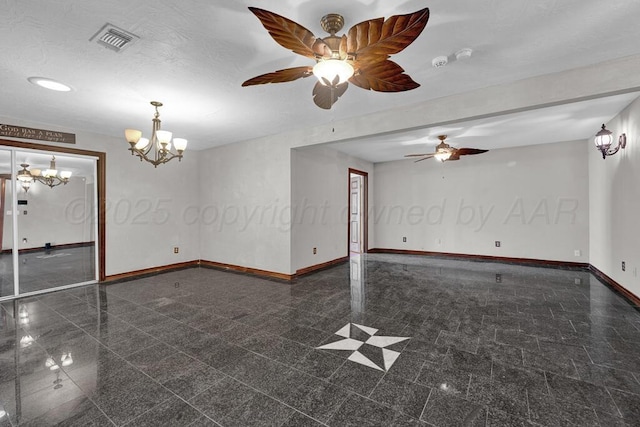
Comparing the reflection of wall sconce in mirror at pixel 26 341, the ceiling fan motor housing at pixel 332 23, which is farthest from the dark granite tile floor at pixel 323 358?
the ceiling fan motor housing at pixel 332 23

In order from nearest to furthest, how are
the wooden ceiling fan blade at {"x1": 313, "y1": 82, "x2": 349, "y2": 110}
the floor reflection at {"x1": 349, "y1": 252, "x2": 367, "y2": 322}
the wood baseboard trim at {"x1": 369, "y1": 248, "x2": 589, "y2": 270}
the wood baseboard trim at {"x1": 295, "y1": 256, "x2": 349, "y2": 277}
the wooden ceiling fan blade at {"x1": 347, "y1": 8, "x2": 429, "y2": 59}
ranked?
the wooden ceiling fan blade at {"x1": 347, "y1": 8, "x2": 429, "y2": 59}, the wooden ceiling fan blade at {"x1": 313, "y1": 82, "x2": 349, "y2": 110}, the floor reflection at {"x1": 349, "y1": 252, "x2": 367, "y2": 322}, the wood baseboard trim at {"x1": 295, "y1": 256, "x2": 349, "y2": 277}, the wood baseboard trim at {"x1": 369, "y1": 248, "x2": 589, "y2": 270}

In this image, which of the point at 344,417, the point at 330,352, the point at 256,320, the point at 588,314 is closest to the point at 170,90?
the point at 256,320

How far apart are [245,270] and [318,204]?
1.99m

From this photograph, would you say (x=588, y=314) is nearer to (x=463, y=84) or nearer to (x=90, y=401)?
(x=463, y=84)

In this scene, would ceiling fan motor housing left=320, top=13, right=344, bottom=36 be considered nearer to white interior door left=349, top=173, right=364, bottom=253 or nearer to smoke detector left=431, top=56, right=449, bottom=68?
smoke detector left=431, top=56, right=449, bottom=68

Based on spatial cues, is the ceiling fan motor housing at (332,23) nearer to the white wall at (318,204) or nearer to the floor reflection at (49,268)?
the white wall at (318,204)

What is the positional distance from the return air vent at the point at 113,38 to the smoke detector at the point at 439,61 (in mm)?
2549

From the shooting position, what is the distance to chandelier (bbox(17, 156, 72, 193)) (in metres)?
4.31

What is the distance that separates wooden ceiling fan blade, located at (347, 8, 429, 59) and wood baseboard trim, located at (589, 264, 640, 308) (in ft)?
14.4

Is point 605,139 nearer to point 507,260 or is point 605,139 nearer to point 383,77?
point 507,260

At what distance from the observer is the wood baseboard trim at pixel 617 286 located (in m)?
3.54

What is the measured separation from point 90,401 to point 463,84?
14.1ft

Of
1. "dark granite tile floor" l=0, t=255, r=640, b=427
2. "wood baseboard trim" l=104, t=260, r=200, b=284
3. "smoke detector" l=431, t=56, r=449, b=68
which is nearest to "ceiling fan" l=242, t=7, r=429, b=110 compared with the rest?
"smoke detector" l=431, t=56, r=449, b=68

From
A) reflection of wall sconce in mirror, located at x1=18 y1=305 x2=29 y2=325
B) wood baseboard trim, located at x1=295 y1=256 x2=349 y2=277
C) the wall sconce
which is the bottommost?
reflection of wall sconce in mirror, located at x1=18 y1=305 x2=29 y2=325
